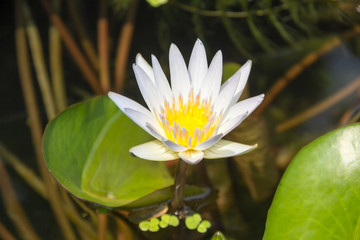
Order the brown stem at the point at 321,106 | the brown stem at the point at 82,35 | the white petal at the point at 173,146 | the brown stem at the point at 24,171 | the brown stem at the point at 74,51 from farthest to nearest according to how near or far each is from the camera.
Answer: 1. the brown stem at the point at 82,35
2. the brown stem at the point at 74,51
3. the brown stem at the point at 321,106
4. the brown stem at the point at 24,171
5. the white petal at the point at 173,146

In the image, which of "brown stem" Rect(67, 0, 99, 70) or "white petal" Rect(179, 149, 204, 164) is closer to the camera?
"white petal" Rect(179, 149, 204, 164)

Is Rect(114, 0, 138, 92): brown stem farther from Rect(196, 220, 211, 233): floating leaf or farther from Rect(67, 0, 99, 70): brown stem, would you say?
Rect(196, 220, 211, 233): floating leaf

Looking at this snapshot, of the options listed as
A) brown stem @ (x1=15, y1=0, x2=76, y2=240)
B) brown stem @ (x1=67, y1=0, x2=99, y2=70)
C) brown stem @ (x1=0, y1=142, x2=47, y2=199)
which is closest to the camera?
brown stem @ (x1=15, y1=0, x2=76, y2=240)

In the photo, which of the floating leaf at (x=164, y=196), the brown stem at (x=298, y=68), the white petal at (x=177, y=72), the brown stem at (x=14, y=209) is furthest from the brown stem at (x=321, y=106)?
the brown stem at (x=14, y=209)

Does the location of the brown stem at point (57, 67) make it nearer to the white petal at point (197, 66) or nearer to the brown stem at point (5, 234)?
the brown stem at point (5, 234)

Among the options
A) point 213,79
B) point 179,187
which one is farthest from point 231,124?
point 179,187

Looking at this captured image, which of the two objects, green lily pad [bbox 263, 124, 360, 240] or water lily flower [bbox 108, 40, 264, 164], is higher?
water lily flower [bbox 108, 40, 264, 164]

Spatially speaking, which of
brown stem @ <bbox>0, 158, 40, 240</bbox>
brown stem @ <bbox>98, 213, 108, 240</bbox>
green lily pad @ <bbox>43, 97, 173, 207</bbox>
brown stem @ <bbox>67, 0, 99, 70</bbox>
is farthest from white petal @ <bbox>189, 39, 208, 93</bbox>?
brown stem @ <bbox>67, 0, 99, 70</bbox>

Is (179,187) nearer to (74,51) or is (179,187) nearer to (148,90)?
(148,90)
